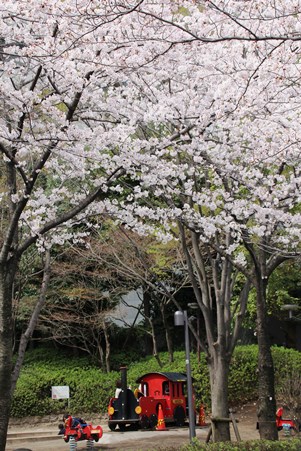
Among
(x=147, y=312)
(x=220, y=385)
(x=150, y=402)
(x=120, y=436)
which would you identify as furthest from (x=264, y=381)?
(x=147, y=312)

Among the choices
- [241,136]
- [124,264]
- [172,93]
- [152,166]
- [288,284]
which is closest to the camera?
[152,166]

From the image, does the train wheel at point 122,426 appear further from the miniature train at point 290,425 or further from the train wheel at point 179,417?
the miniature train at point 290,425

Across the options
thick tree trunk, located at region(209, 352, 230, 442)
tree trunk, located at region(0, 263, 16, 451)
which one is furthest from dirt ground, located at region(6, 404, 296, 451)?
tree trunk, located at region(0, 263, 16, 451)

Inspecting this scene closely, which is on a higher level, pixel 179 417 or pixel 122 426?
pixel 179 417

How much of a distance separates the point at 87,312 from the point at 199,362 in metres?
4.56

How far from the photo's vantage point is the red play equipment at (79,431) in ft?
47.1

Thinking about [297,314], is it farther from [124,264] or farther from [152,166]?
[152,166]

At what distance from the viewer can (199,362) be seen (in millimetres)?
19750

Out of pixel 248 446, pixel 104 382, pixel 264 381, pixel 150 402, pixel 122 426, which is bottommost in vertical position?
pixel 248 446

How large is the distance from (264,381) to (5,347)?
182 inches

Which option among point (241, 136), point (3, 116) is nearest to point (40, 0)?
point (3, 116)

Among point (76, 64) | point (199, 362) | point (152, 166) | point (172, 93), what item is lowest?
point (199, 362)

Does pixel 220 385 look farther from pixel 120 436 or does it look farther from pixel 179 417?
pixel 179 417

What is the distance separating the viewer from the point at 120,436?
16.2 m
